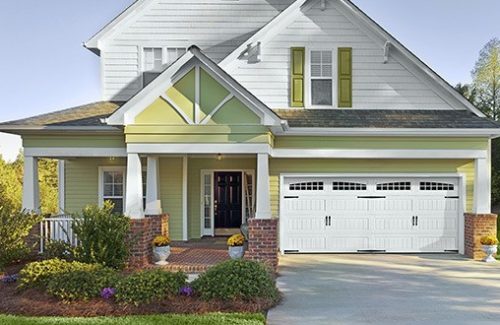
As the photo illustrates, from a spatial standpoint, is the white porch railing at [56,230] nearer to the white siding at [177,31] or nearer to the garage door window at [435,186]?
the white siding at [177,31]

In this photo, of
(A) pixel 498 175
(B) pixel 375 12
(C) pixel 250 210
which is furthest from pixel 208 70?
(A) pixel 498 175

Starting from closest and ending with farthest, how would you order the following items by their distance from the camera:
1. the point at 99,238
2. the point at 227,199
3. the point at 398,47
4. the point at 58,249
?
the point at 99,238
the point at 58,249
the point at 398,47
the point at 227,199

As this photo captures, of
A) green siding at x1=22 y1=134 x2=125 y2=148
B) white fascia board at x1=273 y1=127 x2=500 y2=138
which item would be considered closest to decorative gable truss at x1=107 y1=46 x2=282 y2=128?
green siding at x1=22 y1=134 x2=125 y2=148

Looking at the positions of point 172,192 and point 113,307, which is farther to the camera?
point 172,192

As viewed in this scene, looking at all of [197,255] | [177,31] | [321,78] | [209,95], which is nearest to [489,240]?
[321,78]

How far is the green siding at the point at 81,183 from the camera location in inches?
581

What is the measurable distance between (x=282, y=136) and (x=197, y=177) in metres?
3.69

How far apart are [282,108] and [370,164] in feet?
10.00

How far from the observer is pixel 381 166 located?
43.9ft

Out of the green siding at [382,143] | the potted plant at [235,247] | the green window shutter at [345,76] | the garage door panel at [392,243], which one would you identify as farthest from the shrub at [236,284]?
the green window shutter at [345,76]

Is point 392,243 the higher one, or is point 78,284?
point 78,284

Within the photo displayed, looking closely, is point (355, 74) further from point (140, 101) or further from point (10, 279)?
point (10, 279)

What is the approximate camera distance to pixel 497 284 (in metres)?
9.53

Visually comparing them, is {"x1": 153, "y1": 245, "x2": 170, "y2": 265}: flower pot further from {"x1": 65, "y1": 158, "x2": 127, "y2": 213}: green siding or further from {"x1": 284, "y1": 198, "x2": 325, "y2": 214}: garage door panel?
{"x1": 65, "y1": 158, "x2": 127, "y2": 213}: green siding
